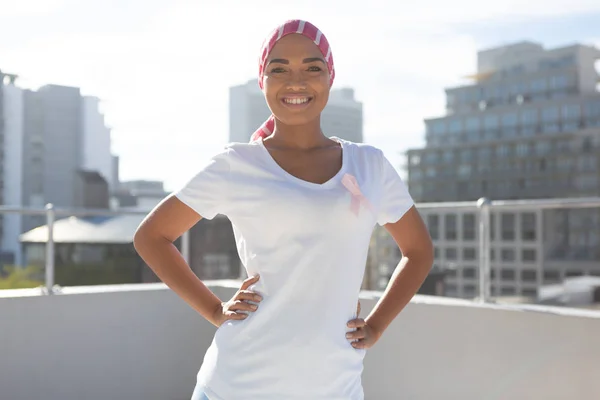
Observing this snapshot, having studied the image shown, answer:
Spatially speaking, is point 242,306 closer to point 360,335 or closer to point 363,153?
point 360,335

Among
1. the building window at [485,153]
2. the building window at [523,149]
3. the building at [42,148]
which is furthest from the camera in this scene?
the building window at [485,153]

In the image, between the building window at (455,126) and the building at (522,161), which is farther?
the building window at (455,126)

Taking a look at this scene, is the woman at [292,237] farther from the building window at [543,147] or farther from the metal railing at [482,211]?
the building window at [543,147]

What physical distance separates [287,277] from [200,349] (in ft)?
9.52

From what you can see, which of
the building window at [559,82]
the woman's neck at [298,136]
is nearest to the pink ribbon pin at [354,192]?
the woman's neck at [298,136]

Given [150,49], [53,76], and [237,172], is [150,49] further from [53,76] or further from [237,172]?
[237,172]

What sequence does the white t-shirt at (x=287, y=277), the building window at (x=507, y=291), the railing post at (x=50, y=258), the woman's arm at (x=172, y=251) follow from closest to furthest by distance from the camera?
the white t-shirt at (x=287, y=277), the woman's arm at (x=172, y=251), the railing post at (x=50, y=258), the building window at (x=507, y=291)

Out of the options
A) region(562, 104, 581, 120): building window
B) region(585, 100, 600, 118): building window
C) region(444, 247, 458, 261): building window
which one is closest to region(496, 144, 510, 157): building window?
region(562, 104, 581, 120): building window

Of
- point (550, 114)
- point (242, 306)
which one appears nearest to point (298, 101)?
point (242, 306)

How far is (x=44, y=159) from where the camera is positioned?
2778 inches

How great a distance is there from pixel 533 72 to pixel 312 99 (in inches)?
3167

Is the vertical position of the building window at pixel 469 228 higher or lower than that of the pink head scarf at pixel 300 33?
lower

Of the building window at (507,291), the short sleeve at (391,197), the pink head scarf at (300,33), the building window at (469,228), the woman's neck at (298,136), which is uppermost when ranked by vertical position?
the pink head scarf at (300,33)

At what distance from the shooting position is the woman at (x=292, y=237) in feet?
3.33
